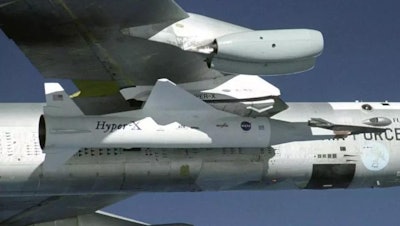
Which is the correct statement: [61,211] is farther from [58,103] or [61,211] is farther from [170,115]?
[170,115]

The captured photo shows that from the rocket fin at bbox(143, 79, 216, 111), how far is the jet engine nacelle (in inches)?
60.7

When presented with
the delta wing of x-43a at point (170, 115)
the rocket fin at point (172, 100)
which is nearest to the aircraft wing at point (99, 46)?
the delta wing of x-43a at point (170, 115)

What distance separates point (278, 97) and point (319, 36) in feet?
8.01

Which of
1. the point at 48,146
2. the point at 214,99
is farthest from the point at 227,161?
the point at 48,146

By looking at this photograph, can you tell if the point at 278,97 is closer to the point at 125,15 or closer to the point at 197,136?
the point at 197,136

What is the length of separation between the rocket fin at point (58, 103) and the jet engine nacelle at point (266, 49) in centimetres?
306

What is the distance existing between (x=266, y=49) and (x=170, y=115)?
2.65 m

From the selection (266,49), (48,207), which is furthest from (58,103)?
(48,207)

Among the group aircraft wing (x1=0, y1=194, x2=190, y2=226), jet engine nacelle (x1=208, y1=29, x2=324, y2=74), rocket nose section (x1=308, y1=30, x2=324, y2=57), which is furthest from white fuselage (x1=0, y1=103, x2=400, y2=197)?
aircraft wing (x1=0, y1=194, x2=190, y2=226)

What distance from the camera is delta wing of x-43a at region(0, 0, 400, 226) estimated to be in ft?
53.6

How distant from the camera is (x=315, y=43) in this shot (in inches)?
643

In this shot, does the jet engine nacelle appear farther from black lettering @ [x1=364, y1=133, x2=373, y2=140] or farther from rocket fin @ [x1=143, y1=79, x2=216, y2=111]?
black lettering @ [x1=364, y1=133, x2=373, y2=140]

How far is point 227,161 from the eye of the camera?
1886cm

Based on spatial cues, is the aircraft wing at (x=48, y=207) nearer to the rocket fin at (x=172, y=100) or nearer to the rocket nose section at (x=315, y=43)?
the rocket fin at (x=172, y=100)
